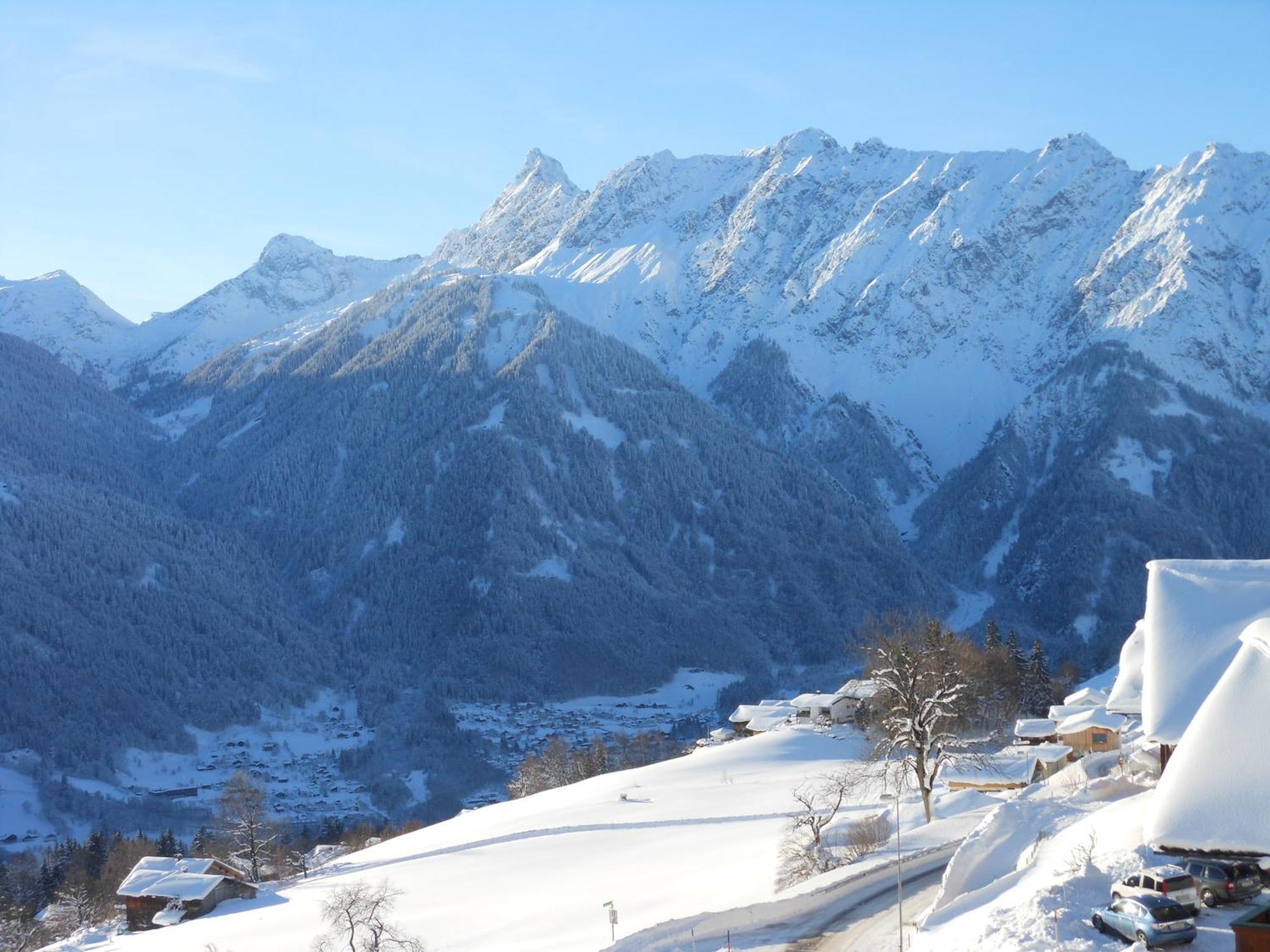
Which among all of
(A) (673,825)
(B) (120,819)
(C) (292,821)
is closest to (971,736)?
(A) (673,825)

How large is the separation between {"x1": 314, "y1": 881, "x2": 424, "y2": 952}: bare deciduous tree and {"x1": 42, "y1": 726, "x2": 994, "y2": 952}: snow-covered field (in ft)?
3.01

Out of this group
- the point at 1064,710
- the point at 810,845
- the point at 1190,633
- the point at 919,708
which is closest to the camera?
the point at 1190,633

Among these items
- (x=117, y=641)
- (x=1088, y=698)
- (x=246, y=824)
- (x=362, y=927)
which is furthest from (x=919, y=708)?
(x=117, y=641)

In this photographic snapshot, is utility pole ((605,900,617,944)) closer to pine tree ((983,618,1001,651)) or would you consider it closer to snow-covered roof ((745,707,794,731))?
snow-covered roof ((745,707,794,731))

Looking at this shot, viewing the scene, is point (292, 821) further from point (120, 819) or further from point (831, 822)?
point (831, 822)

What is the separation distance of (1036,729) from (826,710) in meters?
26.2

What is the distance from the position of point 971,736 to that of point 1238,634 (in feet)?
148

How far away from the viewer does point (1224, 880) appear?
878 inches

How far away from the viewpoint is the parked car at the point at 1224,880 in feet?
73.1

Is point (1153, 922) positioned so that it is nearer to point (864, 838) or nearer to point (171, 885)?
point (864, 838)

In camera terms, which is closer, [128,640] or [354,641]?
[128,640]

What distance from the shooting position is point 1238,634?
31438mm

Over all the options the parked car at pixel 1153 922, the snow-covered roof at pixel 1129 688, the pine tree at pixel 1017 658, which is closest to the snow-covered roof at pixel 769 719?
the pine tree at pixel 1017 658

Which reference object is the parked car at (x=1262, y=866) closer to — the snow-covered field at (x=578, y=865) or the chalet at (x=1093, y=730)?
the snow-covered field at (x=578, y=865)
